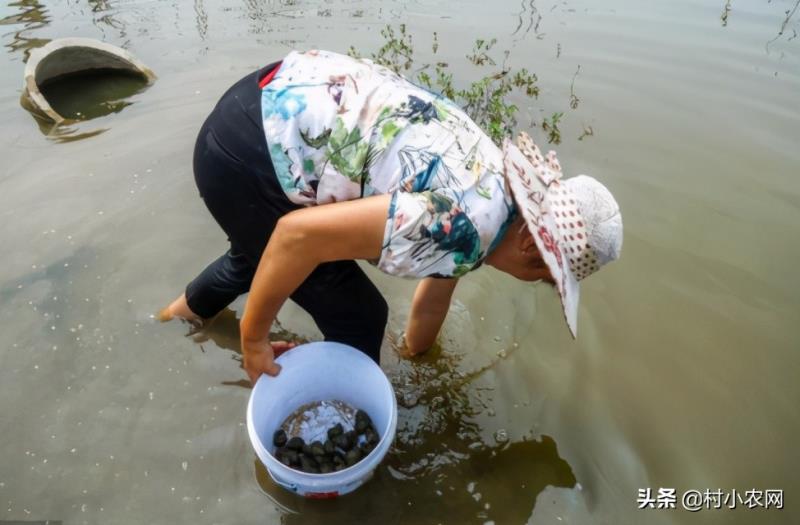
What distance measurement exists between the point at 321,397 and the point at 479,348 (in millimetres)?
730

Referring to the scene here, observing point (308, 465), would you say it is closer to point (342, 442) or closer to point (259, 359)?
point (342, 442)

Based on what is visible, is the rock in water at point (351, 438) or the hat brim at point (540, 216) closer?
the hat brim at point (540, 216)

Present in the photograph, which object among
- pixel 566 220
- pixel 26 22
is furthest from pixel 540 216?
pixel 26 22

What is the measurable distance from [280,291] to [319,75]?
0.56 meters

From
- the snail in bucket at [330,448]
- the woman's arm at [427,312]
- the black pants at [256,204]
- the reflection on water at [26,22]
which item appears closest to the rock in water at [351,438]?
the snail in bucket at [330,448]

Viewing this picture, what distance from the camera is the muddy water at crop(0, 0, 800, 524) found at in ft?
6.24

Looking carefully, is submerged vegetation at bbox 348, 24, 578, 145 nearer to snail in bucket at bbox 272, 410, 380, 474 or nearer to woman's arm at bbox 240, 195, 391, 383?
snail in bucket at bbox 272, 410, 380, 474

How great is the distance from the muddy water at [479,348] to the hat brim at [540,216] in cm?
85

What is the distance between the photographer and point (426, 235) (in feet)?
4.13

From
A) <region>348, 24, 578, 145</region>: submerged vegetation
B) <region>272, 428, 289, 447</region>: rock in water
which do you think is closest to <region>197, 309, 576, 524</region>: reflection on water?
<region>272, 428, 289, 447</region>: rock in water

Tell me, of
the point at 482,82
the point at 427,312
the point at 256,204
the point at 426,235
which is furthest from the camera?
the point at 482,82

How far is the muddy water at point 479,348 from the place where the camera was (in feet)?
6.24

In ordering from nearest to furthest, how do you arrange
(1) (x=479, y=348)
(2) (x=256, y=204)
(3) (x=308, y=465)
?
(2) (x=256, y=204)
(3) (x=308, y=465)
(1) (x=479, y=348)

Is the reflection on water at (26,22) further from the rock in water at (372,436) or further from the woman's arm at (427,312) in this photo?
the rock in water at (372,436)
